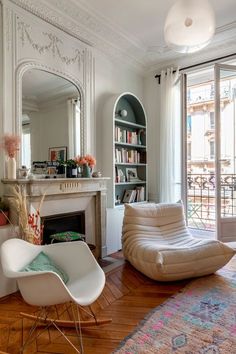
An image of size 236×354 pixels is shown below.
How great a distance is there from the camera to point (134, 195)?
436cm

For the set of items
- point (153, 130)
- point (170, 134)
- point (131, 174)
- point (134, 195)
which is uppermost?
point (153, 130)

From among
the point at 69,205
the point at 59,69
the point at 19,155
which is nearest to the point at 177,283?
the point at 69,205

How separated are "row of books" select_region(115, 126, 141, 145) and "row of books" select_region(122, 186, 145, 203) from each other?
2.60ft

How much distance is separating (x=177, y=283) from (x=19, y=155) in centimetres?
215

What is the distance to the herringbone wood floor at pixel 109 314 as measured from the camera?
5.72ft

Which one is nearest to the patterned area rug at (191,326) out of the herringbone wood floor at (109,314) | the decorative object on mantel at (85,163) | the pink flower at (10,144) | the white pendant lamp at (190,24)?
the herringbone wood floor at (109,314)

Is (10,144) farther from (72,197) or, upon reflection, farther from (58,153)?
(72,197)

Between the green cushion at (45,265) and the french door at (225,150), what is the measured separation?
9.10 feet

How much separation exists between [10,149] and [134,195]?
2221 mm

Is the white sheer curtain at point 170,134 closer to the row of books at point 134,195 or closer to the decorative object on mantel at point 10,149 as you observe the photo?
the row of books at point 134,195

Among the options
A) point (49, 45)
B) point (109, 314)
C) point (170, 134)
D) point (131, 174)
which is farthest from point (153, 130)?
point (109, 314)

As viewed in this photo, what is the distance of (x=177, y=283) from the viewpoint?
270 cm

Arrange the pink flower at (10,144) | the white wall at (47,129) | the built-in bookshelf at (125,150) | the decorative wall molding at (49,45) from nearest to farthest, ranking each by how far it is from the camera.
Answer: the pink flower at (10,144) → the decorative wall molding at (49,45) → the white wall at (47,129) → the built-in bookshelf at (125,150)

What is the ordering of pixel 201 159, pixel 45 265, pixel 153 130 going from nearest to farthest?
pixel 45 265
pixel 153 130
pixel 201 159
